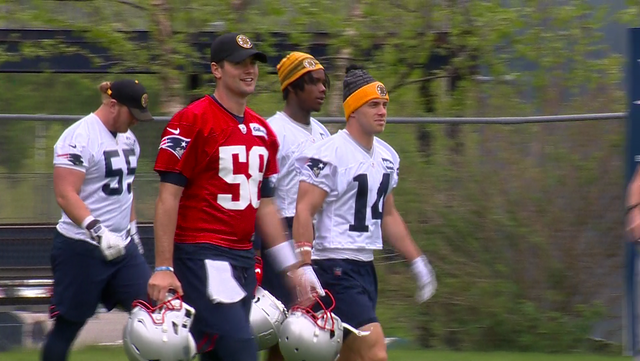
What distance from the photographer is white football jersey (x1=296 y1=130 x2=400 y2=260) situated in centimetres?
582

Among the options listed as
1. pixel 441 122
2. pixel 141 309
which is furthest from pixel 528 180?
pixel 141 309

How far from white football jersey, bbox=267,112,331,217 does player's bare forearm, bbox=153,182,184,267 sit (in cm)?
165

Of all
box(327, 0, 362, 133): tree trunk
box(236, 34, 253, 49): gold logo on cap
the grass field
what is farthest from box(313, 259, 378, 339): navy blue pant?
box(327, 0, 362, 133): tree trunk

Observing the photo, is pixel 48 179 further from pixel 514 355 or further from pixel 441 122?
pixel 514 355

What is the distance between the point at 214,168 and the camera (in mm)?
4949

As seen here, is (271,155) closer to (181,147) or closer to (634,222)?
(181,147)

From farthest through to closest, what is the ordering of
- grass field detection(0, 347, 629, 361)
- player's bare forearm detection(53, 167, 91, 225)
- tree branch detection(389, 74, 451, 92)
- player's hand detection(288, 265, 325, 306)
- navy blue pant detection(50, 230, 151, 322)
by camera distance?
tree branch detection(389, 74, 451, 92) → grass field detection(0, 347, 629, 361) → navy blue pant detection(50, 230, 151, 322) → player's bare forearm detection(53, 167, 91, 225) → player's hand detection(288, 265, 325, 306)

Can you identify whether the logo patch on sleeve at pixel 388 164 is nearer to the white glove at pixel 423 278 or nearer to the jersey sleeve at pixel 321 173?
the jersey sleeve at pixel 321 173

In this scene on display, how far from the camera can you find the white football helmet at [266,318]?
5.91 m

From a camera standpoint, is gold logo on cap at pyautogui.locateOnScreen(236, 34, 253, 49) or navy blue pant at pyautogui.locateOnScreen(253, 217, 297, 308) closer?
gold logo on cap at pyautogui.locateOnScreen(236, 34, 253, 49)

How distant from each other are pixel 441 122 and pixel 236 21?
3.09 m

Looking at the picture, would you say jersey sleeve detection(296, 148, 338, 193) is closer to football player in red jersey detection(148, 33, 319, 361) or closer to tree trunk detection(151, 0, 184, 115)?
football player in red jersey detection(148, 33, 319, 361)

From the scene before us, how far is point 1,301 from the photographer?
8.70m

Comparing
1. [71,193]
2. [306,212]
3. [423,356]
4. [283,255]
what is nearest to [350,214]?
[306,212]
